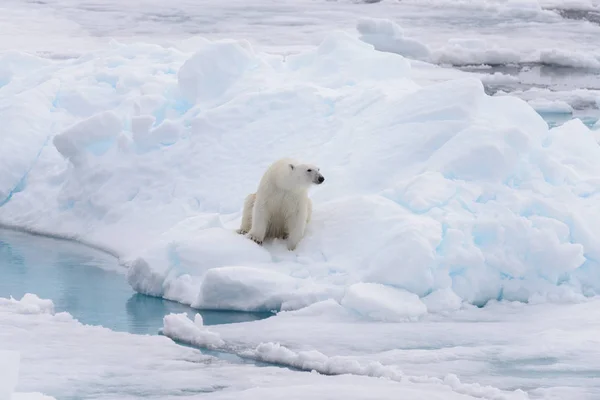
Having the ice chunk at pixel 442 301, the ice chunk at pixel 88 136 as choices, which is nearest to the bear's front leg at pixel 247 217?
the ice chunk at pixel 442 301

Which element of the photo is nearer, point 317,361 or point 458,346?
point 317,361

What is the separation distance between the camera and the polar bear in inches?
240

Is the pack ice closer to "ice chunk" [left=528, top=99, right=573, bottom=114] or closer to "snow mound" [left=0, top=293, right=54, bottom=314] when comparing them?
"snow mound" [left=0, top=293, right=54, bottom=314]

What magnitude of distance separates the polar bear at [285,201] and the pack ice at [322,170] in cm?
11

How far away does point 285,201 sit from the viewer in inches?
242

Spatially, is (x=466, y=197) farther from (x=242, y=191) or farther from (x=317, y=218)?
(x=242, y=191)

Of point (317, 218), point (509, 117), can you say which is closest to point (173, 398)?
point (317, 218)

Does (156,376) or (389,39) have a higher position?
(156,376)

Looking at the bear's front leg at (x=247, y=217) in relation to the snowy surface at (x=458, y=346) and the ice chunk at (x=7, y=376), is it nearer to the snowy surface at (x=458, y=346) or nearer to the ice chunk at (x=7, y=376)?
the snowy surface at (x=458, y=346)

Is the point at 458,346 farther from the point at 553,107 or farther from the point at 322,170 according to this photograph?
the point at 553,107

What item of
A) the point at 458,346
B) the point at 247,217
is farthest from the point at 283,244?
the point at 458,346

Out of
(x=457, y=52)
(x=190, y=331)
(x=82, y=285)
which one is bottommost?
(x=457, y=52)

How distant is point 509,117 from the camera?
277 inches

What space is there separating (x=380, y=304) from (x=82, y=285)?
201cm
